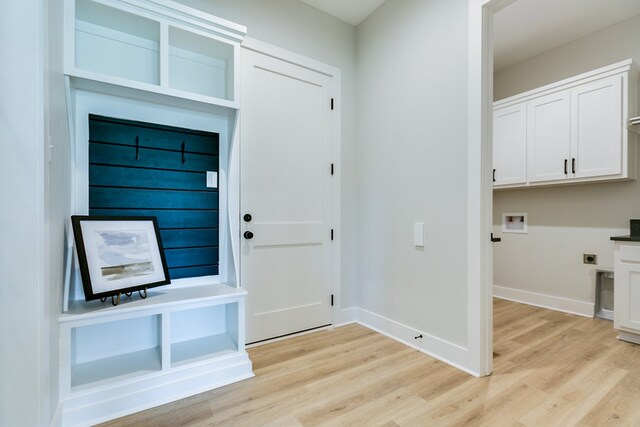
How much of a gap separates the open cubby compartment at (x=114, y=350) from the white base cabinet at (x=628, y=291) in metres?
3.49

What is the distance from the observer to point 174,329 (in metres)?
2.01

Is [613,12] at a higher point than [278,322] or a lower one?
higher

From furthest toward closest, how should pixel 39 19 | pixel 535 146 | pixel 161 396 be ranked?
pixel 535 146, pixel 161 396, pixel 39 19

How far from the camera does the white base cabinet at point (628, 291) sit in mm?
2402

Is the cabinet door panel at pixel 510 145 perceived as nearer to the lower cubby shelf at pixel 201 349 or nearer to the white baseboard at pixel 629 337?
the white baseboard at pixel 629 337

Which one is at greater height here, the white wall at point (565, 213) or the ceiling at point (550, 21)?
the ceiling at point (550, 21)

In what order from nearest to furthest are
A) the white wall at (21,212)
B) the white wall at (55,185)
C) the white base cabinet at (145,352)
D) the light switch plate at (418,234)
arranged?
the white wall at (21,212) < the white wall at (55,185) < the white base cabinet at (145,352) < the light switch plate at (418,234)

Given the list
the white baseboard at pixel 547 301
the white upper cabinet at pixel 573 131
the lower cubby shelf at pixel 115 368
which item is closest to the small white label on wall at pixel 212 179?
the lower cubby shelf at pixel 115 368

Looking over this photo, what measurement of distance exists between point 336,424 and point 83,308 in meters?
1.41

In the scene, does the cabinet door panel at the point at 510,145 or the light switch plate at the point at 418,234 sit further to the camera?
the cabinet door panel at the point at 510,145

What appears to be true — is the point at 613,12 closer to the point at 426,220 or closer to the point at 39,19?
the point at 426,220

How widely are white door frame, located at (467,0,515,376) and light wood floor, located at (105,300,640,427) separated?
273 millimetres

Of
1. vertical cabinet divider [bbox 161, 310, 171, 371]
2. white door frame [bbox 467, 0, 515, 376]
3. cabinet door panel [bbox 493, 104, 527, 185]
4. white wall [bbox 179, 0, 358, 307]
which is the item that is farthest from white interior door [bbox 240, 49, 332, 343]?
cabinet door panel [bbox 493, 104, 527, 185]

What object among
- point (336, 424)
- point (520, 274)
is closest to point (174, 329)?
point (336, 424)
